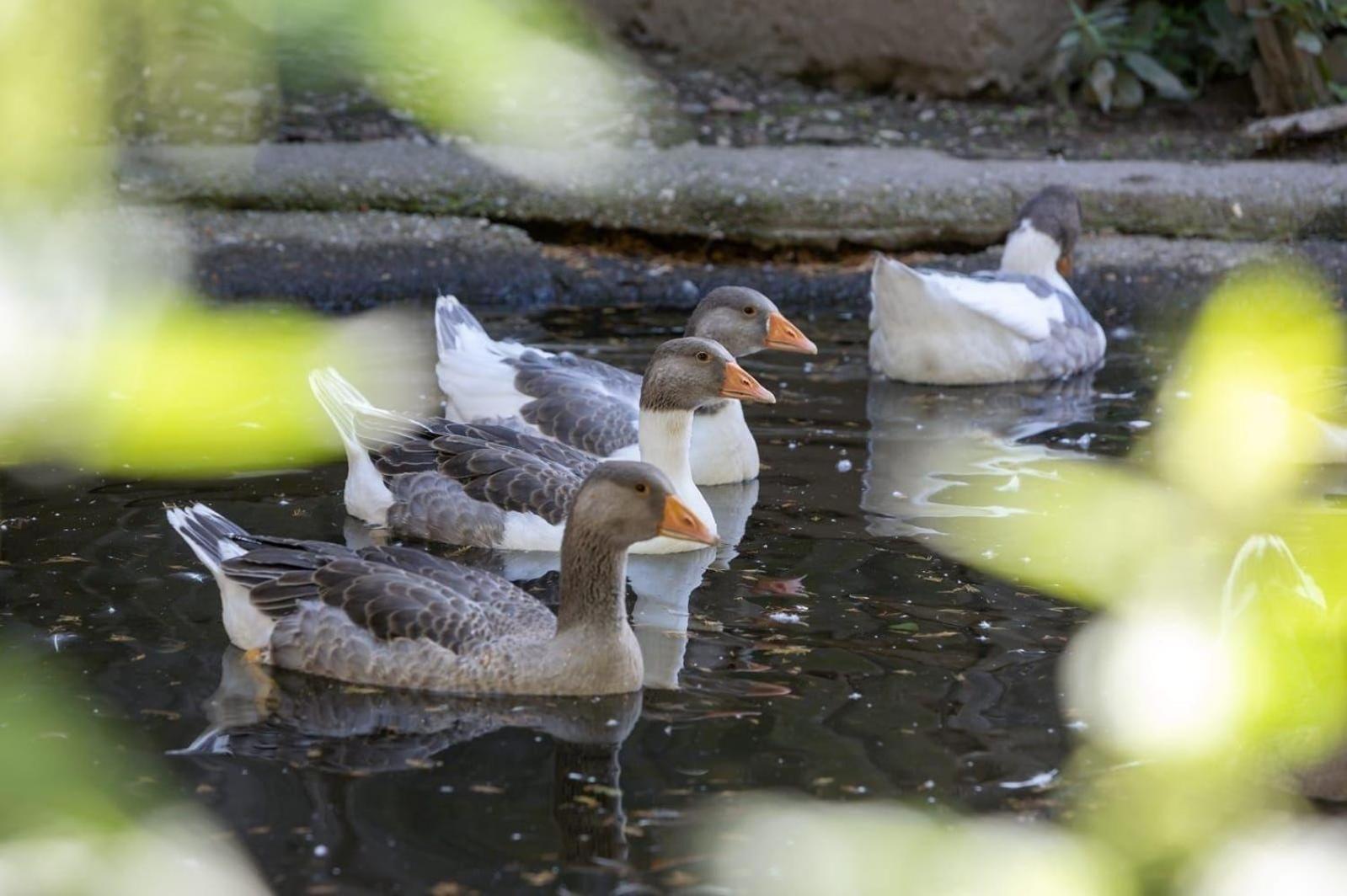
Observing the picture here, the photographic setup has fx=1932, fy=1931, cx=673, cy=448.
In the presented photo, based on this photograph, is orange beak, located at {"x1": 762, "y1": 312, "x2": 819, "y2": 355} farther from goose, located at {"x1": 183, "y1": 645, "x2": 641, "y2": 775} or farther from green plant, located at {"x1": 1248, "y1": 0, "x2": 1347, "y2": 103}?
green plant, located at {"x1": 1248, "y1": 0, "x2": 1347, "y2": 103}

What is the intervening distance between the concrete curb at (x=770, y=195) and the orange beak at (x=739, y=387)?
413 centimetres

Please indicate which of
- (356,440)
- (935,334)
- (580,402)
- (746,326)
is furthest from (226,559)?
(935,334)

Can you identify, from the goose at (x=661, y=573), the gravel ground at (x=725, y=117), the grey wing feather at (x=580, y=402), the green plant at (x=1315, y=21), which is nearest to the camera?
the goose at (x=661, y=573)

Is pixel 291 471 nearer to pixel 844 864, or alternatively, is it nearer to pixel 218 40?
pixel 844 864

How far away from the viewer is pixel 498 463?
713cm

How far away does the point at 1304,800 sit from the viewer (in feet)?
16.2

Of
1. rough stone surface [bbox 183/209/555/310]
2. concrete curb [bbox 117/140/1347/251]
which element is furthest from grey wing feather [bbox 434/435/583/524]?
concrete curb [bbox 117/140/1347/251]

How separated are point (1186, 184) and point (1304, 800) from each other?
7.00 meters

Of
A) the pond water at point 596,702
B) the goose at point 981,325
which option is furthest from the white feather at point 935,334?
the pond water at point 596,702

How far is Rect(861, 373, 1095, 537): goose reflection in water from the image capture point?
294 inches

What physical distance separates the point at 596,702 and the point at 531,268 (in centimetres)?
595

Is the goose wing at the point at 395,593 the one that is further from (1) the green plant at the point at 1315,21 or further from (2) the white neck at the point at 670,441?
(1) the green plant at the point at 1315,21

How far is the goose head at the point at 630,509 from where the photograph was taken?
219 inches

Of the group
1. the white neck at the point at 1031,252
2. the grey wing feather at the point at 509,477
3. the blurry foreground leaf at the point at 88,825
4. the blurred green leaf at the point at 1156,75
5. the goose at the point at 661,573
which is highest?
the blurred green leaf at the point at 1156,75
